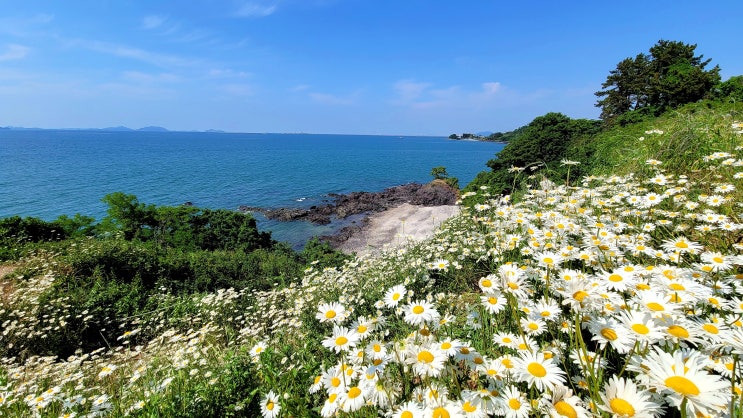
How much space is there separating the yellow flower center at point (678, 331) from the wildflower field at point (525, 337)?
0.01 meters

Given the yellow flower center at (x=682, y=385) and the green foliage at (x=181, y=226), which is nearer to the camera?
the yellow flower center at (x=682, y=385)

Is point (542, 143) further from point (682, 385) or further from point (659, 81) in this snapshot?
point (682, 385)

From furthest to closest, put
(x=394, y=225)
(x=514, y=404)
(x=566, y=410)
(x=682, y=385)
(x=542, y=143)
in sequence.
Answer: (x=542, y=143), (x=394, y=225), (x=514, y=404), (x=566, y=410), (x=682, y=385)

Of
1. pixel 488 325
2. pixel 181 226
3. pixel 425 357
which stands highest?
pixel 425 357

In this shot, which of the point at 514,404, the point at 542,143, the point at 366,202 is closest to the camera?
the point at 514,404

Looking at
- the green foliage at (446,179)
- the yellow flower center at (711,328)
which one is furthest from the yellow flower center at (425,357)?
the green foliage at (446,179)

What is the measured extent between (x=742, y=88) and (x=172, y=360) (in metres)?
36.3

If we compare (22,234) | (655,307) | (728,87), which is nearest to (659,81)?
(728,87)

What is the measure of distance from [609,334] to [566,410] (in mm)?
413

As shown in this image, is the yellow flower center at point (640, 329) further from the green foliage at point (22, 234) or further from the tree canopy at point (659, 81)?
the tree canopy at point (659, 81)

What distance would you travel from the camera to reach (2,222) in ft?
44.9

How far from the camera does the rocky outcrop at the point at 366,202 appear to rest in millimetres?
32281

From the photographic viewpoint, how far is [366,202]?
121ft

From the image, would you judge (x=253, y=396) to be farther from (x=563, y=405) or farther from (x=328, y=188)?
(x=328, y=188)
